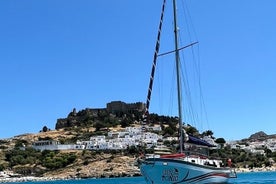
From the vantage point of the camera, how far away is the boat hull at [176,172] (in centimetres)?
3000

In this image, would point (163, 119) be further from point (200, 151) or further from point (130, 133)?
point (200, 151)

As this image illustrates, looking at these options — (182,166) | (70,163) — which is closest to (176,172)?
(182,166)

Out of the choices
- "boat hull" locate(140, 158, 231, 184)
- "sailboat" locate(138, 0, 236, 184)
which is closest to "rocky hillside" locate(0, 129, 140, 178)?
"sailboat" locate(138, 0, 236, 184)

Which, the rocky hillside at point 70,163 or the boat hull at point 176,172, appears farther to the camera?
the rocky hillside at point 70,163

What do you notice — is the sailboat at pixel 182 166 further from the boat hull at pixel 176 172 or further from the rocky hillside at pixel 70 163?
the rocky hillside at pixel 70 163

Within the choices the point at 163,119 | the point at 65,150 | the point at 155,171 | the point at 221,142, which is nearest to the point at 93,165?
the point at 65,150

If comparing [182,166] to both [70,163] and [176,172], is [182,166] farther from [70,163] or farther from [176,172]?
[70,163]

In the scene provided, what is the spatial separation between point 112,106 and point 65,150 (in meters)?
55.2

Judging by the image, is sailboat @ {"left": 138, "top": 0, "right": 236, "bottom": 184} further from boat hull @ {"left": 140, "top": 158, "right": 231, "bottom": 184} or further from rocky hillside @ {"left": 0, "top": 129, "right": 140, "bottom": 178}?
rocky hillside @ {"left": 0, "top": 129, "right": 140, "bottom": 178}

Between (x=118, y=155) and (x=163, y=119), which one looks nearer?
(x=118, y=155)

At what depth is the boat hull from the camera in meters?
30.0

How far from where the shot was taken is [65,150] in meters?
127

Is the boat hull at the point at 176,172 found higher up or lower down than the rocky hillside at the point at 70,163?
lower down

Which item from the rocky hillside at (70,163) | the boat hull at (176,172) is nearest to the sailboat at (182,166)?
the boat hull at (176,172)
